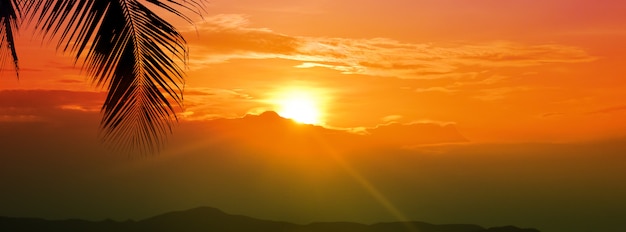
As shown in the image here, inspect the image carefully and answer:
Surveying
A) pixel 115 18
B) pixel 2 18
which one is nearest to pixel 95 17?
pixel 115 18

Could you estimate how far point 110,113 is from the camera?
396 inches

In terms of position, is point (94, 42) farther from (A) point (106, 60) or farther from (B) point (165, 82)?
(B) point (165, 82)

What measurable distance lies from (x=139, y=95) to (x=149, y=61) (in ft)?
1.48

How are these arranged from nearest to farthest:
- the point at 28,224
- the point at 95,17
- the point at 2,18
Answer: the point at 95,17 → the point at 2,18 → the point at 28,224

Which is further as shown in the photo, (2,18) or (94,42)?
(2,18)

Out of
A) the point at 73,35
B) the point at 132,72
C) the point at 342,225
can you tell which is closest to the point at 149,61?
the point at 132,72

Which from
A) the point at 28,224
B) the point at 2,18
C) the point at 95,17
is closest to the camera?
the point at 95,17

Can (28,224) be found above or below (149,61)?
above

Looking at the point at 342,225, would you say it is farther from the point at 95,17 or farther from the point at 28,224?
the point at 95,17

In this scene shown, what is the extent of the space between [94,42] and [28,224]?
191 m

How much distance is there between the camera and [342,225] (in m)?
189

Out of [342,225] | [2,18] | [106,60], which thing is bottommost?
[106,60]

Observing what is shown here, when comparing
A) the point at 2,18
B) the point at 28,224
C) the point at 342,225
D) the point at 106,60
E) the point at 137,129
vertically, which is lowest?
the point at 137,129

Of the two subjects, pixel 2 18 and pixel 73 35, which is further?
pixel 2 18
